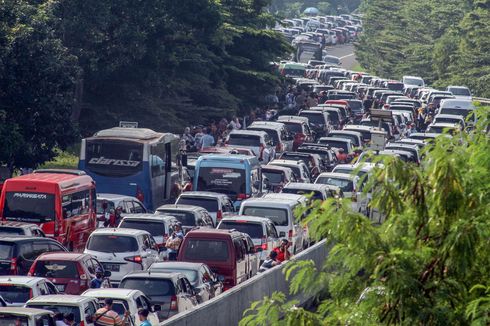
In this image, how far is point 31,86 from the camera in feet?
128

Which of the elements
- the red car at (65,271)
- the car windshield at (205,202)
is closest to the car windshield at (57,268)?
the red car at (65,271)

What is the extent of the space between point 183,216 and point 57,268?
27.4 feet

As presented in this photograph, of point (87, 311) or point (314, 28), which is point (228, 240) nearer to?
point (87, 311)

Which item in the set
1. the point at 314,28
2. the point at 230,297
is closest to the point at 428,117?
the point at 230,297

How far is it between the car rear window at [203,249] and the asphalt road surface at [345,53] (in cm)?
9196

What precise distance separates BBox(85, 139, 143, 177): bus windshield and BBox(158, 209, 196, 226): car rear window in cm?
505

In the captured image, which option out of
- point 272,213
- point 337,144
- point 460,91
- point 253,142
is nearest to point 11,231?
point 272,213

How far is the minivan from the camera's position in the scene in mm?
27344

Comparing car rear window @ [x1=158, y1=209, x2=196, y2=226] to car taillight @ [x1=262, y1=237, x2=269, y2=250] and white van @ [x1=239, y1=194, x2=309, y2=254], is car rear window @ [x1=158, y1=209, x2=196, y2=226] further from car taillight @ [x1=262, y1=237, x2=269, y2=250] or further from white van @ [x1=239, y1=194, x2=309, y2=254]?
car taillight @ [x1=262, y1=237, x2=269, y2=250]

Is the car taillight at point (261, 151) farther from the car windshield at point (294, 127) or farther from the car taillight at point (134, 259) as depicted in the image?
the car taillight at point (134, 259)

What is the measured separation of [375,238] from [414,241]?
1.15 feet

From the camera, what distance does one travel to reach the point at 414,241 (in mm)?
12336

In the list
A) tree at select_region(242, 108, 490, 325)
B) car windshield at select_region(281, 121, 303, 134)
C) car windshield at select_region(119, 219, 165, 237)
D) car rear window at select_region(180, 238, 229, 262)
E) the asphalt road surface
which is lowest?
the asphalt road surface

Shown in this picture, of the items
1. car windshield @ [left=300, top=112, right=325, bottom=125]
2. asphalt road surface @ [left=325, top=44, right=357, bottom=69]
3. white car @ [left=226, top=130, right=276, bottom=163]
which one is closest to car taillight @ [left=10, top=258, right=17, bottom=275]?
white car @ [left=226, top=130, right=276, bottom=163]
